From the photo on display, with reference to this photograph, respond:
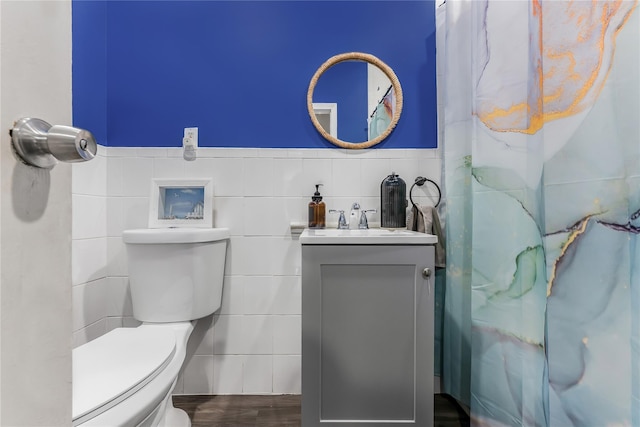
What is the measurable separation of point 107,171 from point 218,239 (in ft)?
2.16

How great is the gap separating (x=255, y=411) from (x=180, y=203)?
3.23ft

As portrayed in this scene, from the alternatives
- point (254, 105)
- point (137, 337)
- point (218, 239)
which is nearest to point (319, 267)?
point (218, 239)

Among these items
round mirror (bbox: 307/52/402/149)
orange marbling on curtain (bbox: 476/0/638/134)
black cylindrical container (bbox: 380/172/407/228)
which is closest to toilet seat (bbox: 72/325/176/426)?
black cylindrical container (bbox: 380/172/407/228)

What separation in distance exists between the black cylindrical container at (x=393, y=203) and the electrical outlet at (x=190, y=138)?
2.96 feet

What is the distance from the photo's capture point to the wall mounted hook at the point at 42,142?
0.26 metres

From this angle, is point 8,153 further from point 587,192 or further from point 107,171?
point 107,171

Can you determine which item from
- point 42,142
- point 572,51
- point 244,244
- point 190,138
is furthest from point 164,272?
point 572,51

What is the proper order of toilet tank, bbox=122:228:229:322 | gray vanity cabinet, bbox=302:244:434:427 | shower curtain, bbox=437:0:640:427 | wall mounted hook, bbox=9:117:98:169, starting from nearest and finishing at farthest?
1. wall mounted hook, bbox=9:117:98:169
2. shower curtain, bbox=437:0:640:427
3. gray vanity cabinet, bbox=302:244:434:427
4. toilet tank, bbox=122:228:229:322

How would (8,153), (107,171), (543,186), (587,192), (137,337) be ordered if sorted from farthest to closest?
(107,171)
(137,337)
(543,186)
(587,192)
(8,153)

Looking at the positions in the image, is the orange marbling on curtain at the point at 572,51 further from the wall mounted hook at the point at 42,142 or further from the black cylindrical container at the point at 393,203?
the wall mounted hook at the point at 42,142

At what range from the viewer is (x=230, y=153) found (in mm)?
1564

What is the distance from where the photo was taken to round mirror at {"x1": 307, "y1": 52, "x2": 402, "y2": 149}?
62.2 inches

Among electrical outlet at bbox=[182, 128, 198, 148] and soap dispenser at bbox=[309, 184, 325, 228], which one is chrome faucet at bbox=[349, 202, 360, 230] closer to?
soap dispenser at bbox=[309, 184, 325, 228]

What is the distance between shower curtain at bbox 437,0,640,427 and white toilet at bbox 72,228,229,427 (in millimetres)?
1031
